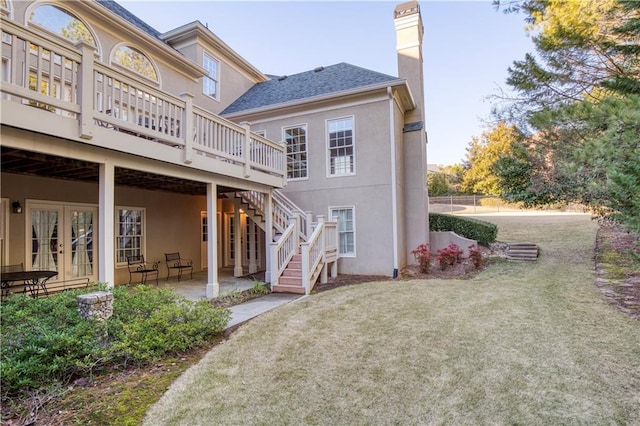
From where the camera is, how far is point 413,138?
38.3ft

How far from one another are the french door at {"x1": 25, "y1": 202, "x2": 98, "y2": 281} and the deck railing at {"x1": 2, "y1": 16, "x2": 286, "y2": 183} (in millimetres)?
2524

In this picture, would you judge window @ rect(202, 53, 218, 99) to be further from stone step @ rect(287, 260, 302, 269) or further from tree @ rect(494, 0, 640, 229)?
tree @ rect(494, 0, 640, 229)

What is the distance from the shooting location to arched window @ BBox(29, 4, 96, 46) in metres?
7.43

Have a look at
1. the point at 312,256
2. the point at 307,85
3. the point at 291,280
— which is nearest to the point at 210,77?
the point at 307,85

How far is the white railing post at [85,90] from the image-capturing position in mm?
4641

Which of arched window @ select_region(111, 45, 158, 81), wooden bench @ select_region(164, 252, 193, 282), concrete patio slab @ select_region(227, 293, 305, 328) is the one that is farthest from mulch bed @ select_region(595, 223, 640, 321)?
arched window @ select_region(111, 45, 158, 81)

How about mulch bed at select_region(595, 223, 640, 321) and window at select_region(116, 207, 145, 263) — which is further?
window at select_region(116, 207, 145, 263)

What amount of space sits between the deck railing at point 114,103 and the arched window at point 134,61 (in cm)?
53

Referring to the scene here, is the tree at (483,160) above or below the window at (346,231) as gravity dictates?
above

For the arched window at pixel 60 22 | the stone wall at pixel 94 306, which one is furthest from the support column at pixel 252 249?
the stone wall at pixel 94 306

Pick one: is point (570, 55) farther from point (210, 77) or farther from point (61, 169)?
point (61, 169)

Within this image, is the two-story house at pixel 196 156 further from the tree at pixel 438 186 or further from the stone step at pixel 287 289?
the tree at pixel 438 186

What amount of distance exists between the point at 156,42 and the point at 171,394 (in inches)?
387

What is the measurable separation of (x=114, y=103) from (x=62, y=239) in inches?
182
